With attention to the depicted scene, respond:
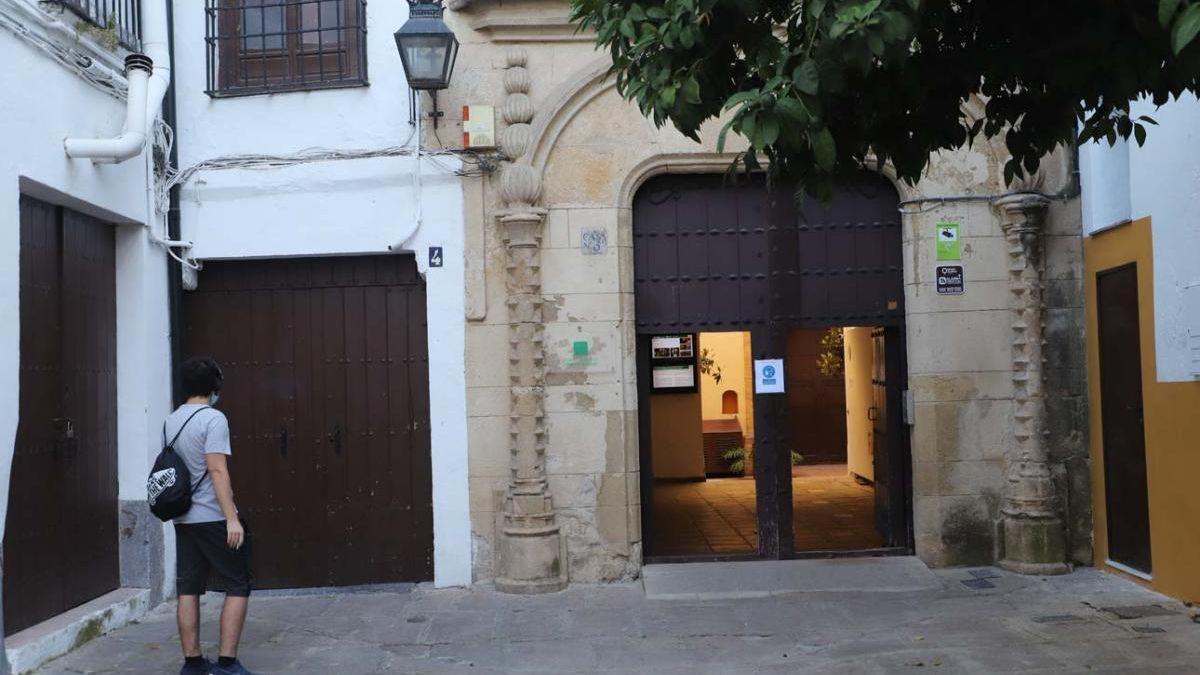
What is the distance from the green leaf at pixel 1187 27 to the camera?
3.03m

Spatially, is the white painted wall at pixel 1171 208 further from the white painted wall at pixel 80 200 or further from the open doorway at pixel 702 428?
the white painted wall at pixel 80 200

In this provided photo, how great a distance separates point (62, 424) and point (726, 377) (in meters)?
8.80

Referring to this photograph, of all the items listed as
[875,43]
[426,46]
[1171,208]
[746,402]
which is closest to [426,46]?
[426,46]

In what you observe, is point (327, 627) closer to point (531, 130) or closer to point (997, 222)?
point (531, 130)

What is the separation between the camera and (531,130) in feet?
25.1

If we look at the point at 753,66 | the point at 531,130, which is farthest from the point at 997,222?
the point at 753,66

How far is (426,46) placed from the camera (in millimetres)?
7219

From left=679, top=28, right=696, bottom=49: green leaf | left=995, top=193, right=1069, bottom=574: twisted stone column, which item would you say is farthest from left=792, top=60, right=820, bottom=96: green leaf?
left=995, top=193, right=1069, bottom=574: twisted stone column

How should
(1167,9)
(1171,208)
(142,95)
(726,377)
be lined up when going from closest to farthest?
1. (1167,9)
2. (1171,208)
3. (142,95)
4. (726,377)

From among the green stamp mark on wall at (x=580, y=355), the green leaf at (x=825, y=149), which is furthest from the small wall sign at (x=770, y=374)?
the green leaf at (x=825, y=149)

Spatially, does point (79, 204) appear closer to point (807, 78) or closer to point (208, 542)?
point (208, 542)

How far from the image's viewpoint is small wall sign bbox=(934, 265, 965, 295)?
7.71 m

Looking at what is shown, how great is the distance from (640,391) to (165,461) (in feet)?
11.5

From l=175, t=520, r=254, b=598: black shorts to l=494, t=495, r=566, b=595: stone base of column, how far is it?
2.30 meters
